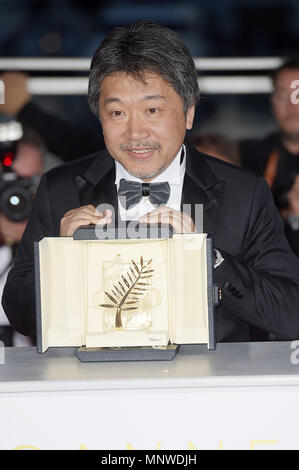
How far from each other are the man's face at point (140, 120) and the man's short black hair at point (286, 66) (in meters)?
2.05

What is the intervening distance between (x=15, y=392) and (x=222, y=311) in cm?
96

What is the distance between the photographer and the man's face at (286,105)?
434cm

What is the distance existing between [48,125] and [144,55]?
213 centimetres

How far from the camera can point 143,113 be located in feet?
7.90

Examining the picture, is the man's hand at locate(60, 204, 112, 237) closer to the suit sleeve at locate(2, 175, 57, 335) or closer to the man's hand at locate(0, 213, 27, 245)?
the suit sleeve at locate(2, 175, 57, 335)

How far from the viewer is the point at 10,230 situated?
4.18 m

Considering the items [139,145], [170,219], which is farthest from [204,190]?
[170,219]

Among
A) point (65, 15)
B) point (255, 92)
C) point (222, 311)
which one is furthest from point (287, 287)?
point (65, 15)

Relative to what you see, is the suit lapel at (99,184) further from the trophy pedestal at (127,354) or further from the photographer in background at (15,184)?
the photographer in background at (15,184)

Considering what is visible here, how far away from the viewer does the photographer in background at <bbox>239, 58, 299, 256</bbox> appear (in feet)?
14.1

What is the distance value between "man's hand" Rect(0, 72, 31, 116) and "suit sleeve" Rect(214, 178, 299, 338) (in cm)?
208

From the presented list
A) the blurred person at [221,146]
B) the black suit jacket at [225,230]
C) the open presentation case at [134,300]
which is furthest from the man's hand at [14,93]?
the open presentation case at [134,300]

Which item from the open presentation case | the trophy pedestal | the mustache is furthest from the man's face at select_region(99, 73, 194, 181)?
the trophy pedestal
